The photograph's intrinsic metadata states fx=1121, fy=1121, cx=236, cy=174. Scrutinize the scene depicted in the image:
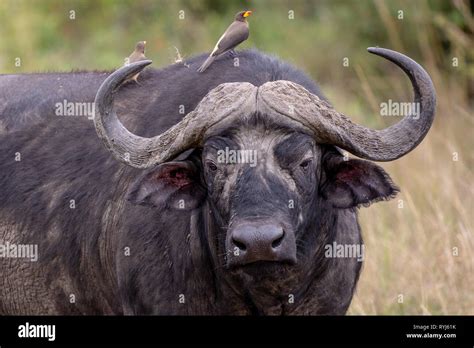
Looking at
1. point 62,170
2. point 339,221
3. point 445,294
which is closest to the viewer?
point 339,221

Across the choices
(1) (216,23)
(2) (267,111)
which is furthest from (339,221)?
(1) (216,23)

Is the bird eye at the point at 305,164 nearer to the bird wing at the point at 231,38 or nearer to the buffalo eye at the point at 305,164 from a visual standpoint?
the buffalo eye at the point at 305,164

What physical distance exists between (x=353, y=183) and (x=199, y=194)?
38.9 inches

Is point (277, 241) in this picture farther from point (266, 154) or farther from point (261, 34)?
point (261, 34)

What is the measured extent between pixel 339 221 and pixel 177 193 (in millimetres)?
1138

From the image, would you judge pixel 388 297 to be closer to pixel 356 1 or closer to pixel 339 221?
pixel 339 221

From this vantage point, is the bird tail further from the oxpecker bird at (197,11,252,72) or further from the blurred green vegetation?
the blurred green vegetation

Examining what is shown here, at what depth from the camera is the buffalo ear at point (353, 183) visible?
710 cm

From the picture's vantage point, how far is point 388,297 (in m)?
10.2

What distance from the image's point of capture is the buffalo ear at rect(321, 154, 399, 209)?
7.10m

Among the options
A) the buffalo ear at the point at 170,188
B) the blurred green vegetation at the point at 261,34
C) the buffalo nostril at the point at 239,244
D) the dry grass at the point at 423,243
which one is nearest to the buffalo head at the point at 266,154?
the buffalo ear at the point at 170,188

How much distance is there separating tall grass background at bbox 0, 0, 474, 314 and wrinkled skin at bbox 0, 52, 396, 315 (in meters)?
1.61

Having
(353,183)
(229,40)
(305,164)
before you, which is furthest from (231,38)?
(353,183)

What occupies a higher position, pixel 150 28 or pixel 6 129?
pixel 150 28
